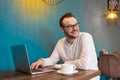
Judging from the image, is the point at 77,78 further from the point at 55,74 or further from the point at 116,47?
the point at 116,47

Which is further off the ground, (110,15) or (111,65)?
(110,15)

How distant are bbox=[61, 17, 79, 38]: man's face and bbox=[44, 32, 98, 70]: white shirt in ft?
0.24

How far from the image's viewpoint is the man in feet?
7.11

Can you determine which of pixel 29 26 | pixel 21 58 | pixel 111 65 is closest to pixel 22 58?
pixel 21 58

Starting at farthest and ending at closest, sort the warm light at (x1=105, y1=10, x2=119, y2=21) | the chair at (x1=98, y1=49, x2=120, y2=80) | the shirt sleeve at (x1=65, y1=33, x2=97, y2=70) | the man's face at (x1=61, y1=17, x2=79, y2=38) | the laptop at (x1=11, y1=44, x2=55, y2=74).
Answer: the warm light at (x1=105, y1=10, x2=119, y2=21) < the chair at (x1=98, y1=49, x2=120, y2=80) < the man's face at (x1=61, y1=17, x2=79, y2=38) < the shirt sleeve at (x1=65, y1=33, x2=97, y2=70) < the laptop at (x1=11, y1=44, x2=55, y2=74)

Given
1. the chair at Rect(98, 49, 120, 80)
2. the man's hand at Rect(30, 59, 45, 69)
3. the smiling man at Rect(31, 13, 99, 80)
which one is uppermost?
the smiling man at Rect(31, 13, 99, 80)

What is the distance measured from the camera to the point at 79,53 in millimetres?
2344

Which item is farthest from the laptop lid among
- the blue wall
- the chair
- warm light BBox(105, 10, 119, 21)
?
warm light BBox(105, 10, 119, 21)

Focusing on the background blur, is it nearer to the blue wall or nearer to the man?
the blue wall

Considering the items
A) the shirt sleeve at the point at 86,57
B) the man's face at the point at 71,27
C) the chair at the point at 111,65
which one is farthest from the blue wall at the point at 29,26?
the chair at the point at 111,65

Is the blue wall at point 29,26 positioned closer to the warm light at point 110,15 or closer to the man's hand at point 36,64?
the man's hand at point 36,64

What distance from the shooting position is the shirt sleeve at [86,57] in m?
2.12

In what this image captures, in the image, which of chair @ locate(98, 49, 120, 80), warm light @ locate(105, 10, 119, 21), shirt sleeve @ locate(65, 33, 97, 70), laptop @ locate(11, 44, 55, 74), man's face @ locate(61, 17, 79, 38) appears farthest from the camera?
warm light @ locate(105, 10, 119, 21)

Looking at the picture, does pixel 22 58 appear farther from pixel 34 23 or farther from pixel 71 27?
pixel 34 23
